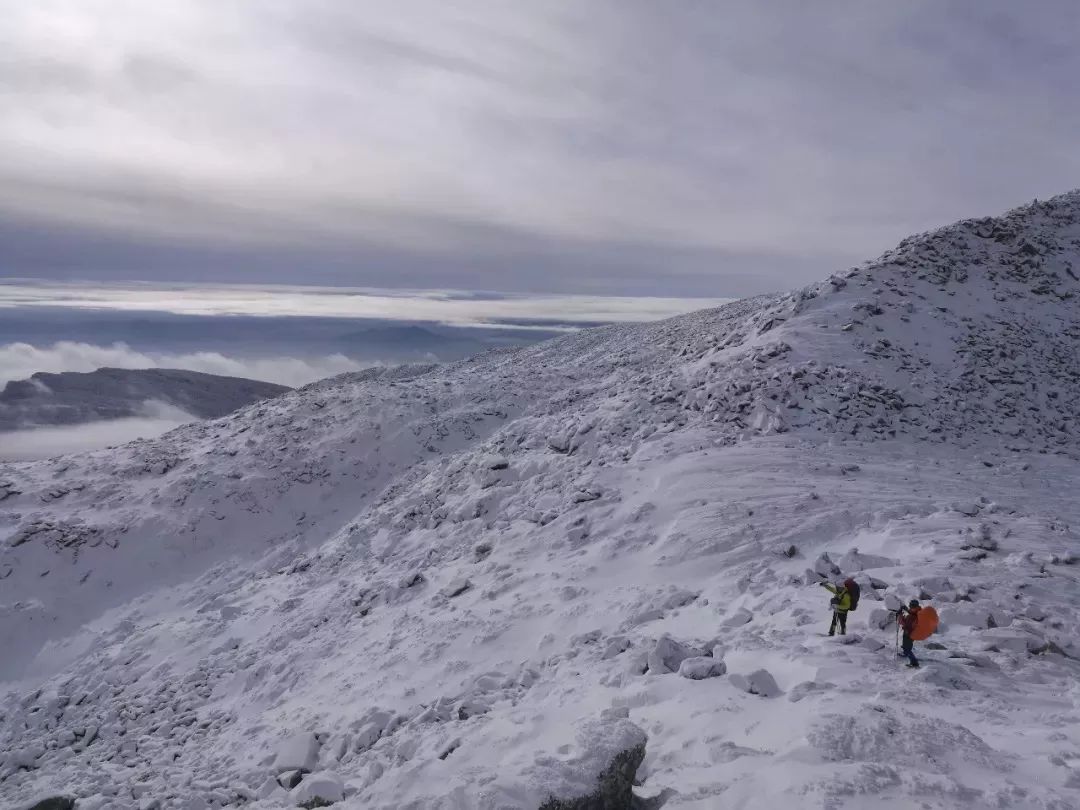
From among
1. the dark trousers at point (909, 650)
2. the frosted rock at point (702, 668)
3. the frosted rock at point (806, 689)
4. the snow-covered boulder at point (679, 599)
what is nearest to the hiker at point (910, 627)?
the dark trousers at point (909, 650)

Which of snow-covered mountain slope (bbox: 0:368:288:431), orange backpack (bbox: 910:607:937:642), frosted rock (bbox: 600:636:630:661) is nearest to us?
orange backpack (bbox: 910:607:937:642)

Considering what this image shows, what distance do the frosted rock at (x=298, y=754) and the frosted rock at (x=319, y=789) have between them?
1.15 meters

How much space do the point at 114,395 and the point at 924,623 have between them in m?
197

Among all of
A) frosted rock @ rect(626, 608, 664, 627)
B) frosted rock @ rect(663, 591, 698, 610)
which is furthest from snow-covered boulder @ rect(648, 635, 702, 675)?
frosted rock @ rect(663, 591, 698, 610)

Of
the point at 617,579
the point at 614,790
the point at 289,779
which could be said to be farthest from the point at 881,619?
the point at 289,779

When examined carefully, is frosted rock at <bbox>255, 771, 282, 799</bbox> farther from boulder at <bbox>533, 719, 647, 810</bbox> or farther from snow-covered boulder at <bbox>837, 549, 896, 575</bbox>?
snow-covered boulder at <bbox>837, 549, 896, 575</bbox>

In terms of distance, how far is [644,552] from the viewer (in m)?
14.2

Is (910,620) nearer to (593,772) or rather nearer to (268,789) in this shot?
(593,772)

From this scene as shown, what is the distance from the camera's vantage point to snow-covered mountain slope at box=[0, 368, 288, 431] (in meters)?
155

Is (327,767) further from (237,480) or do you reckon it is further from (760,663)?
(237,480)

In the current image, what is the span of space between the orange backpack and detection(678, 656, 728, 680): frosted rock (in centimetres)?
261

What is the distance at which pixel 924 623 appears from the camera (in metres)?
8.55

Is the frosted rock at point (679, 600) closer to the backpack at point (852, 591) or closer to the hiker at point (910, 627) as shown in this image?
the backpack at point (852, 591)

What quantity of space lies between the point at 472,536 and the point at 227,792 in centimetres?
860
